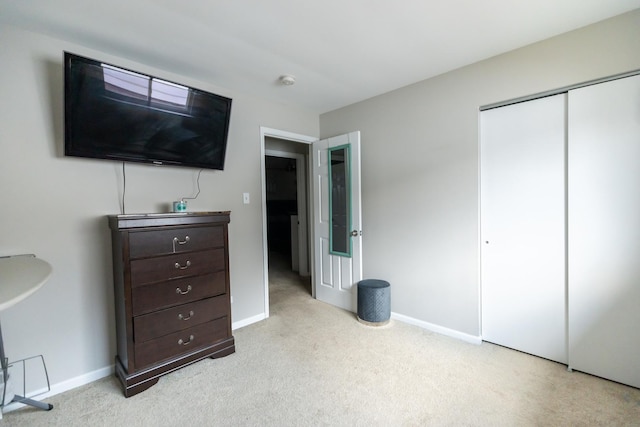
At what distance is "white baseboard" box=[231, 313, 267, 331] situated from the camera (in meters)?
2.78

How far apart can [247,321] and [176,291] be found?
1.05 meters

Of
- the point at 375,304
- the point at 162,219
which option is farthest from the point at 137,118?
the point at 375,304

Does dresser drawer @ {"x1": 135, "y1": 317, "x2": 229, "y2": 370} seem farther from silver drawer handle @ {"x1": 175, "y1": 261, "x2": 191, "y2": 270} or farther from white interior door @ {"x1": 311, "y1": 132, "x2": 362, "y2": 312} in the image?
white interior door @ {"x1": 311, "y1": 132, "x2": 362, "y2": 312}

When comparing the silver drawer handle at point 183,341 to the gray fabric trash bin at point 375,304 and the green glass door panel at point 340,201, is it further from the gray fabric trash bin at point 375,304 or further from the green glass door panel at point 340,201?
the green glass door panel at point 340,201

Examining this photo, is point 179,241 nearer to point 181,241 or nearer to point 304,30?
point 181,241

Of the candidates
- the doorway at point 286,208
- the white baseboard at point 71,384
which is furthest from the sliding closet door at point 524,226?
the white baseboard at point 71,384

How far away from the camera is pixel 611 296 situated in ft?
6.10

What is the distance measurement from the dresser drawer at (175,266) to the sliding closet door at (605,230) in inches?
105

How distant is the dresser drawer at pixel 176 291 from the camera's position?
1885mm

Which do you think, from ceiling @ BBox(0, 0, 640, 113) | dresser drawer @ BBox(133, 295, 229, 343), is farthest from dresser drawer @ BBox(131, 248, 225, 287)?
ceiling @ BBox(0, 0, 640, 113)

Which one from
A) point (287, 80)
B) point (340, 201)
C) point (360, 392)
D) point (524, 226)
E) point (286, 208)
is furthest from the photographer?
point (286, 208)

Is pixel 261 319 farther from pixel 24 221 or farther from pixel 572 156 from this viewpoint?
pixel 572 156

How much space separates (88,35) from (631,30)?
3.50 metres

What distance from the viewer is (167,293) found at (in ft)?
6.57
